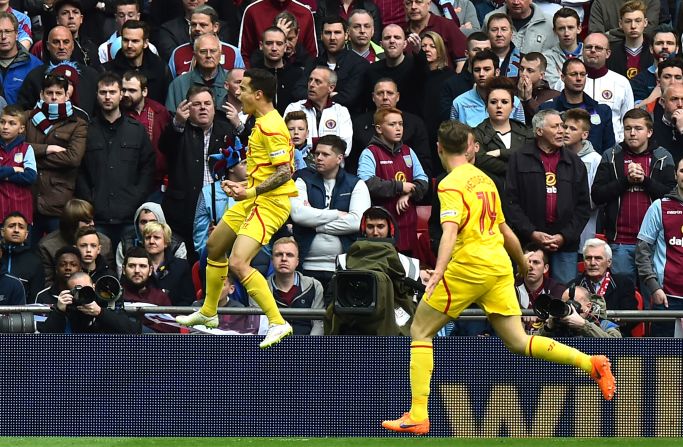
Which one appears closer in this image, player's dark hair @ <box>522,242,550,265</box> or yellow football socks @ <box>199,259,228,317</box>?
yellow football socks @ <box>199,259,228,317</box>

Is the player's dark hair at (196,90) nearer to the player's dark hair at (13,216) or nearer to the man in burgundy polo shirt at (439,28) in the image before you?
the player's dark hair at (13,216)

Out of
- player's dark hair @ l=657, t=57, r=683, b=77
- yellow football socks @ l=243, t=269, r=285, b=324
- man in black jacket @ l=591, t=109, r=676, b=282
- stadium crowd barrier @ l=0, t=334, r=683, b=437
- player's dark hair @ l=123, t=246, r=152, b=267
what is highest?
player's dark hair @ l=657, t=57, r=683, b=77

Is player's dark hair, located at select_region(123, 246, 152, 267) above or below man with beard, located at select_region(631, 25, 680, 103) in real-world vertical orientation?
below

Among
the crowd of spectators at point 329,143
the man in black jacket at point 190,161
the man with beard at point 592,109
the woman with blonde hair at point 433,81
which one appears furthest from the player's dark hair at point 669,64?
the man in black jacket at point 190,161

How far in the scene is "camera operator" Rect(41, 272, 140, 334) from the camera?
36.9ft

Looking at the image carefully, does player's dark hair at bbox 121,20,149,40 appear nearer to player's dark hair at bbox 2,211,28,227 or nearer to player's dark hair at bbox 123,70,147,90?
player's dark hair at bbox 123,70,147,90

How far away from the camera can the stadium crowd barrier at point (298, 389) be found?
36.8ft

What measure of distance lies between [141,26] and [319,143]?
2596 mm

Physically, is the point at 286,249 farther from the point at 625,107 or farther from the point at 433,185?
the point at 625,107

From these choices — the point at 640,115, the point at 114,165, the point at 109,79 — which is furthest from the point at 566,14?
the point at 114,165

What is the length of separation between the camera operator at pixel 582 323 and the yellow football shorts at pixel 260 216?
2087 mm

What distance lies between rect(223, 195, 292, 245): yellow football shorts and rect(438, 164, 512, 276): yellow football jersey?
154cm

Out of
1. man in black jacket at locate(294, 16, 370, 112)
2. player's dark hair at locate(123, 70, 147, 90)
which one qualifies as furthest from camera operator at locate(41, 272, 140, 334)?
man in black jacket at locate(294, 16, 370, 112)

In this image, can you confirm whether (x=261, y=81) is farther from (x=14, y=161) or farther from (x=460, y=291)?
(x=14, y=161)
